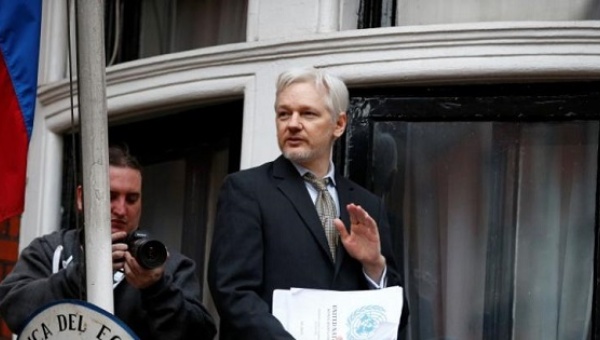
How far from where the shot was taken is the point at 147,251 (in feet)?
16.6

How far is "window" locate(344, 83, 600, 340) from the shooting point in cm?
592

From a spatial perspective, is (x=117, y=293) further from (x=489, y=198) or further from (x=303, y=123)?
(x=489, y=198)

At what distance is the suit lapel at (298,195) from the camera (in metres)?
5.28

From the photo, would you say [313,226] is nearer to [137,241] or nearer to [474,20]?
[137,241]

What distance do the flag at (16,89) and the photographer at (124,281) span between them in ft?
0.85

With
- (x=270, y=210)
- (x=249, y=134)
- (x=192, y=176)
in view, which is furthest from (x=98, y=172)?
(x=192, y=176)

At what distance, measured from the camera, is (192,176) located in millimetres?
6820

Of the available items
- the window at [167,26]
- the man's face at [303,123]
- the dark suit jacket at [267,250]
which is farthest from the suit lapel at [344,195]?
the window at [167,26]

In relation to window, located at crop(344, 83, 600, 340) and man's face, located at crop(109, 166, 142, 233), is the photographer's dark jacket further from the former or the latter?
window, located at crop(344, 83, 600, 340)

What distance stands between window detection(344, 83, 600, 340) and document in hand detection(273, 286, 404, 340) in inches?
37.4

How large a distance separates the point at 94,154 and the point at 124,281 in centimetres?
75

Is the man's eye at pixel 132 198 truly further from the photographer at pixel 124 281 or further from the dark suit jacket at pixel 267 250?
the dark suit jacket at pixel 267 250

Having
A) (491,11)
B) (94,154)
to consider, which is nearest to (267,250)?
(94,154)

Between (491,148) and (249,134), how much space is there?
2.86ft
